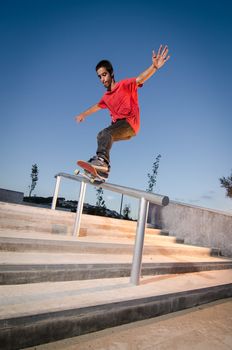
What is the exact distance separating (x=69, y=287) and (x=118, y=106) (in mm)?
2345

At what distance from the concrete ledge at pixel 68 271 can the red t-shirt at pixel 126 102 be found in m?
1.80

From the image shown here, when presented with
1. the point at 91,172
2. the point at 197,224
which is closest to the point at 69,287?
the point at 91,172

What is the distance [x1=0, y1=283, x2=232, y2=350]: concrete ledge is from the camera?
1.23 metres

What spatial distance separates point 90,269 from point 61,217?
1638 mm

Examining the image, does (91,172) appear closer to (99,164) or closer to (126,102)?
(99,164)

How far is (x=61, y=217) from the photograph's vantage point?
3725 mm

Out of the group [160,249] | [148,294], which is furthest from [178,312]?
[160,249]

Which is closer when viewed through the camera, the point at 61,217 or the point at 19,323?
the point at 19,323

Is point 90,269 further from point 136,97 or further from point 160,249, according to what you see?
point 136,97

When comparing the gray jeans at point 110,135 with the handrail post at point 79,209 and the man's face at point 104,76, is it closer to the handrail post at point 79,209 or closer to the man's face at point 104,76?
the man's face at point 104,76


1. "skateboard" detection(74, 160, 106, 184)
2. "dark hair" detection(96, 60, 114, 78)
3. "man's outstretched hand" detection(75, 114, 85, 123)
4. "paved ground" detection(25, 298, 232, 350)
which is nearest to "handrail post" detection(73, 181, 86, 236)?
"skateboard" detection(74, 160, 106, 184)

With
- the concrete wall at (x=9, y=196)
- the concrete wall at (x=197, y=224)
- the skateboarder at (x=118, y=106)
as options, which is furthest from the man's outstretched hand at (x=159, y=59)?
the concrete wall at (x=9, y=196)

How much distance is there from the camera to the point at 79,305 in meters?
1.53

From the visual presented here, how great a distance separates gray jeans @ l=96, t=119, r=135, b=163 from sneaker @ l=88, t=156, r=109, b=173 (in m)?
0.05
